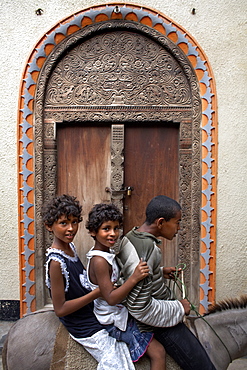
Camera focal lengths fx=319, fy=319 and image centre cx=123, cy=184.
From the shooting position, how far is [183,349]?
1869 millimetres

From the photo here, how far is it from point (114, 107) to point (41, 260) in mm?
2198

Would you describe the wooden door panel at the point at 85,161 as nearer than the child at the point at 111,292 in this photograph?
No

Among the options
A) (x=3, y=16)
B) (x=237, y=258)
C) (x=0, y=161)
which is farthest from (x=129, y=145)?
(x=3, y=16)

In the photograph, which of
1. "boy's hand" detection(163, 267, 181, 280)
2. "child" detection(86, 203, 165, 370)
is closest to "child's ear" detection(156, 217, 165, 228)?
"child" detection(86, 203, 165, 370)

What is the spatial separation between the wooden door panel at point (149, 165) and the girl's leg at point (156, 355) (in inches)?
94.9

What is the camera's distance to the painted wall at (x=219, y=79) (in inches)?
156

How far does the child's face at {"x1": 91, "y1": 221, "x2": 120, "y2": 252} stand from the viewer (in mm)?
1893

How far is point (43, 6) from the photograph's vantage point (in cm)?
403

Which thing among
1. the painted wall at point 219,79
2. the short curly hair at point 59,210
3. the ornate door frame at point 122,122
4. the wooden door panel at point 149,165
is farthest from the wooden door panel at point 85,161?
the short curly hair at point 59,210

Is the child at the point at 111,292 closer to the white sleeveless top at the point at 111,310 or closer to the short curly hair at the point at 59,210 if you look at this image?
the white sleeveless top at the point at 111,310

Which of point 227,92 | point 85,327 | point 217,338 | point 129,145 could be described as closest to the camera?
point 85,327

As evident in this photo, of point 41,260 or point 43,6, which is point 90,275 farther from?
point 43,6

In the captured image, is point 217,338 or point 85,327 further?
point 217,338

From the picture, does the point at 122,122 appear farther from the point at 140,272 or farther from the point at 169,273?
the point at 140,272
